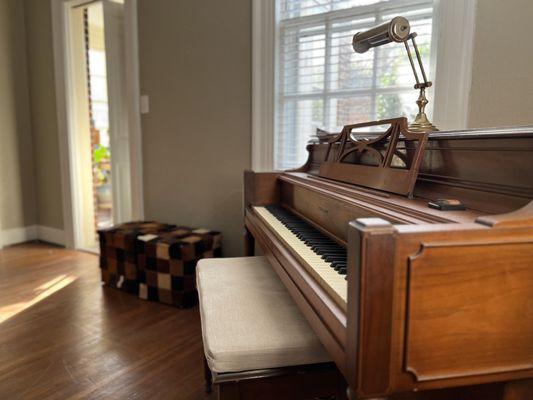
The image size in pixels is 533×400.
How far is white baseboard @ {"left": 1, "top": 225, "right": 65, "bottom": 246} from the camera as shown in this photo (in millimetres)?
3762

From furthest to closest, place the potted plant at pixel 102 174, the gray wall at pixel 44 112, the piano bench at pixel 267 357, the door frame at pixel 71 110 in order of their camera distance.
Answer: the potted plant at pixel 102 174 → the gray wall at pixel 44 112 → the door frame at pixel 71 110 → the piano bench at pixel 267 357

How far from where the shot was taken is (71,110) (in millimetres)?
3520

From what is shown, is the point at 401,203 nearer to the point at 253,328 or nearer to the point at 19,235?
the point at 253,328

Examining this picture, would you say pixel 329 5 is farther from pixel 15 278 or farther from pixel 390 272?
pixel 15 278

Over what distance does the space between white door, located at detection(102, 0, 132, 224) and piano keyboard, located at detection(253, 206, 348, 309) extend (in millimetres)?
2182

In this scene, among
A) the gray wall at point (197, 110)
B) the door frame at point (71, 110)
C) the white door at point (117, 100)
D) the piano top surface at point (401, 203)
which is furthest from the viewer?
the white door at point (117, 100)

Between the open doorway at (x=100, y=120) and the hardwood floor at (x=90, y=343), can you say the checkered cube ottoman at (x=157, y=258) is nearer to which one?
the hardwood floor at (x=90, y=343)

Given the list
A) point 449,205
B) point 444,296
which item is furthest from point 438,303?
point 449,205

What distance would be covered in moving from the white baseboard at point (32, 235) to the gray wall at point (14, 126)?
2.1 inches

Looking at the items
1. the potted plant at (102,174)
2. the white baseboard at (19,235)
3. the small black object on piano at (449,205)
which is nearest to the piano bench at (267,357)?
the small black object on piano at (449,205)

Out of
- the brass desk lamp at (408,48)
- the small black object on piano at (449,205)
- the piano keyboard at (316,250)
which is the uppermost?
the brass desk lamp at (408,48)

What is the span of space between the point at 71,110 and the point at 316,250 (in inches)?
126

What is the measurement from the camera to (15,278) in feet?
9.41

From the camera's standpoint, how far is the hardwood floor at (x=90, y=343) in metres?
1.60
